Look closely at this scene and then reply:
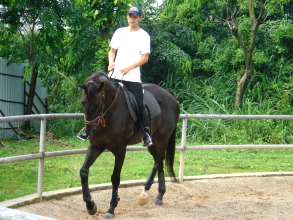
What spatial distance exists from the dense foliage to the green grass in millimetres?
1327

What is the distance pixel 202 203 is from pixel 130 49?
2.30 meters

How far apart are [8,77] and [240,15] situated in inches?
326

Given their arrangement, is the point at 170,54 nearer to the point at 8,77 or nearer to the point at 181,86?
the point at 181,86

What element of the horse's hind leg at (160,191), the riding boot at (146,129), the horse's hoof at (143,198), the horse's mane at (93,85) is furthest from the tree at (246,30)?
the horse's mane at (93,85)

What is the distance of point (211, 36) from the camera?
16.9 meters

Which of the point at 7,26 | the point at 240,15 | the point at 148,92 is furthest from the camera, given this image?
the point at 240,15

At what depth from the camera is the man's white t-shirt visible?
6.22 metres

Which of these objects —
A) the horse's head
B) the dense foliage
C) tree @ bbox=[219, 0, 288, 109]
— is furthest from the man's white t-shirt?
tree @ bbox=[219, 0, 288, 109]

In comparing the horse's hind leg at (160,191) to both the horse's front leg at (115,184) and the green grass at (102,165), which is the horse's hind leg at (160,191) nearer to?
the horse's front leg at (115,184)

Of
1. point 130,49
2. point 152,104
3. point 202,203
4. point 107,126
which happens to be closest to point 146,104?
point 152,104

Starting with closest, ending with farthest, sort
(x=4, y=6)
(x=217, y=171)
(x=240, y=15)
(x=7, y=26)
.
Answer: (x=217, y=171) < (x=4, y=6) < (x=7, y=26) < (x=240, y=15)

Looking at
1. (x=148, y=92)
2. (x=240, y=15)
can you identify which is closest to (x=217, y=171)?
(x=148, y=92)

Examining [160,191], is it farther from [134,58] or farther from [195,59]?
[195,59]

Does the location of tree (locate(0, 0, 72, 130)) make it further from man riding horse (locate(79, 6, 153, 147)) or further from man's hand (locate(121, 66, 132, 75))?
man's hand (locate(121, 66, 132, 75))
